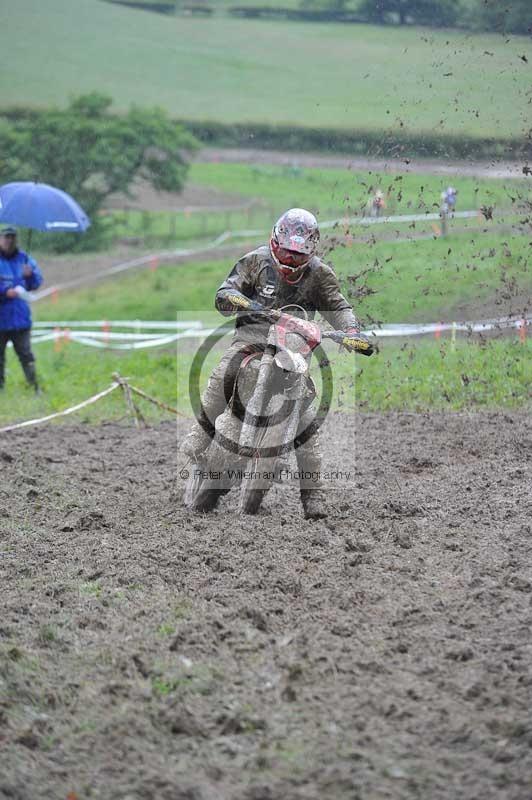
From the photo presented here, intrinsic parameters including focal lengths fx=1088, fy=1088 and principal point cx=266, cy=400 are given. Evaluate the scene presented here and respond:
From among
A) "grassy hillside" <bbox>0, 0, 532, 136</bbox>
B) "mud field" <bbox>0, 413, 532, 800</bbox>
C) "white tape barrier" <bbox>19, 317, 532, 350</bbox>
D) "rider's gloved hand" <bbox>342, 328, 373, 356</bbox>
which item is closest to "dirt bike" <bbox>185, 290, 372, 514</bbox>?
"rider's gloved hand" <bbox>342, 328, 373, 356</bbox>

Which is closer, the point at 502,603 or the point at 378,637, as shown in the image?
the point at 378,637

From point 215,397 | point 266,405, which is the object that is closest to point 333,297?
point 266,405

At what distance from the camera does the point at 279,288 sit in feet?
28.6

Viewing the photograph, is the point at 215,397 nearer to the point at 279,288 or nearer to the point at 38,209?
the point at 279,288

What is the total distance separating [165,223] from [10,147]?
21.4 ft

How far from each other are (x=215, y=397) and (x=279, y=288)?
105 cm

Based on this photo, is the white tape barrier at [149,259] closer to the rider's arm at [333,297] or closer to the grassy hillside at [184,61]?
the grassy hillside at [184,61]

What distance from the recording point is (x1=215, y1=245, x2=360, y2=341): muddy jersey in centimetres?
871

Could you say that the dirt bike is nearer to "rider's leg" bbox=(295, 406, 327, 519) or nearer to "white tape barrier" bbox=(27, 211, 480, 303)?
"rider's leg" bbox=(295, 406, 327, 519)

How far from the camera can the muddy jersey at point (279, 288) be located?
28.6 feet

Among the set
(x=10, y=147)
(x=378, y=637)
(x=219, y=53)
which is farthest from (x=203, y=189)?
(x=378, y=637)

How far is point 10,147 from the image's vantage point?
41.5m

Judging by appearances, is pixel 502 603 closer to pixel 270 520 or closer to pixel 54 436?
pixel 270 520

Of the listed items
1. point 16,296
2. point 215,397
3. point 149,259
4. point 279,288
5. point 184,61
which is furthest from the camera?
point 184,61
